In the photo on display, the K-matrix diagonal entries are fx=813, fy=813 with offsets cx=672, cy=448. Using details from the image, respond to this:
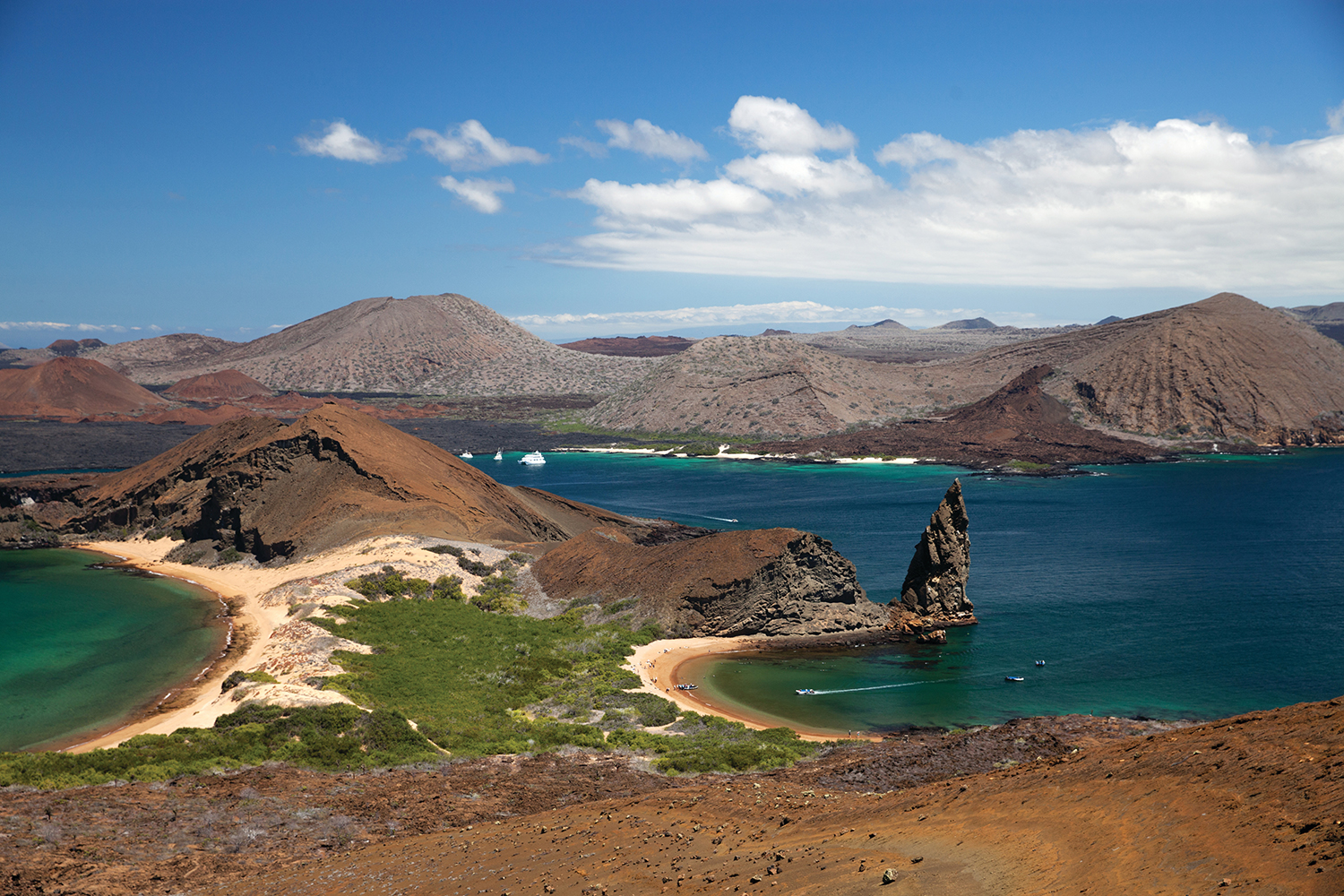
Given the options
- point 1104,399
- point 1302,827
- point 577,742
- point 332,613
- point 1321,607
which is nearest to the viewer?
point 1302,827

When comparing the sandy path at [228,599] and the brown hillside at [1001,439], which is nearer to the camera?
the sandy path at [228,599]

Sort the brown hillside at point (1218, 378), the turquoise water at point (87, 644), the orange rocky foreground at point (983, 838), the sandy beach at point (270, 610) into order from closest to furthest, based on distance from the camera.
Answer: the orange rocky foreground at point (983, 838) → the sandy beach at point (270, 610) → the turquoise water at point (87, 644) → the brown hillside at point (1218, 378)

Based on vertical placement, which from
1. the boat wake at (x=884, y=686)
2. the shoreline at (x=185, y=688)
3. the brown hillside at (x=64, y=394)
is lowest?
the boat wake at (x=884, y=686)

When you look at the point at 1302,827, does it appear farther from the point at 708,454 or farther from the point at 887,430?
the point at 887,430

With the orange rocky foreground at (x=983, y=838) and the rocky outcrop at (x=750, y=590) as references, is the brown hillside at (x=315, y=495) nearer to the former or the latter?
the rocky outcrop at (x=750, y=590)

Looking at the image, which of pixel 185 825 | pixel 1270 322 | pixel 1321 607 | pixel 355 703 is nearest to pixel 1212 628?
pixel 1321 607

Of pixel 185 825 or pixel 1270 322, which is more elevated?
pixel 1270 322

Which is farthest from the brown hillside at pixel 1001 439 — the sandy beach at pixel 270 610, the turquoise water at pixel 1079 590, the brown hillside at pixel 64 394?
the brown hillside at pixel 64 394

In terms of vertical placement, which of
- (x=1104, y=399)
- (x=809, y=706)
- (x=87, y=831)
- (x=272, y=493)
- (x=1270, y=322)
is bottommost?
(x=809, y=706)
